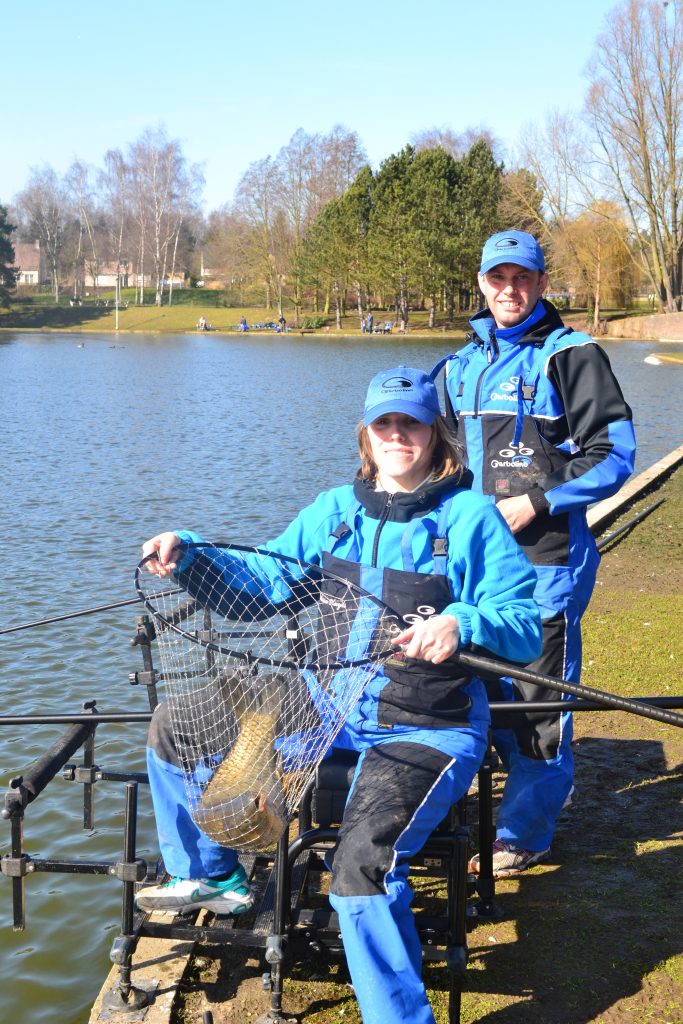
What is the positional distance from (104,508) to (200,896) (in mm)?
12361

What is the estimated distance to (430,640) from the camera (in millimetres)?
3051

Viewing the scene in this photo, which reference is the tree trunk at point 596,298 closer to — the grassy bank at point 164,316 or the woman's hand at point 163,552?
the grassy bank at point 164,316

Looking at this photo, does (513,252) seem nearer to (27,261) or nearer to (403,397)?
(403,397)

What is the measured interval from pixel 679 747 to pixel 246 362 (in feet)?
153

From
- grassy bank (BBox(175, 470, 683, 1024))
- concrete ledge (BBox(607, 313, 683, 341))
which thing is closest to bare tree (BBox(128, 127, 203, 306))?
concrete ledge (BBox(607, 313, 683, 341))

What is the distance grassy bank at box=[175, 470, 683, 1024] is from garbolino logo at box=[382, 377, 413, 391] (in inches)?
72.5

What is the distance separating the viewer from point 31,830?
6.03 m

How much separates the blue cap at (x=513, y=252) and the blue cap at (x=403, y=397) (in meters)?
0.90

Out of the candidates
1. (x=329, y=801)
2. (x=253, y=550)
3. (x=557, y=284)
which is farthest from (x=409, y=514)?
(x=557, y=284)

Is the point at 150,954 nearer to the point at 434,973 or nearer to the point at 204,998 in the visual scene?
the point at 204,998

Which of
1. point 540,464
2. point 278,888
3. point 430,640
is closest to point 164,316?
point 540,464

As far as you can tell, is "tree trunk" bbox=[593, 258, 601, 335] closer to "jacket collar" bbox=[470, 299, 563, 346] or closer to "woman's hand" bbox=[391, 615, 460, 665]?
"jacket collar" bbox=[470, 299, 563, 346]

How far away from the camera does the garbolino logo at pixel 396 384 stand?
3508mm

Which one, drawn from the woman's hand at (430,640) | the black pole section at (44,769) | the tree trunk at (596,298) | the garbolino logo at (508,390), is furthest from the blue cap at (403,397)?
the tree trunk at (596,298)
